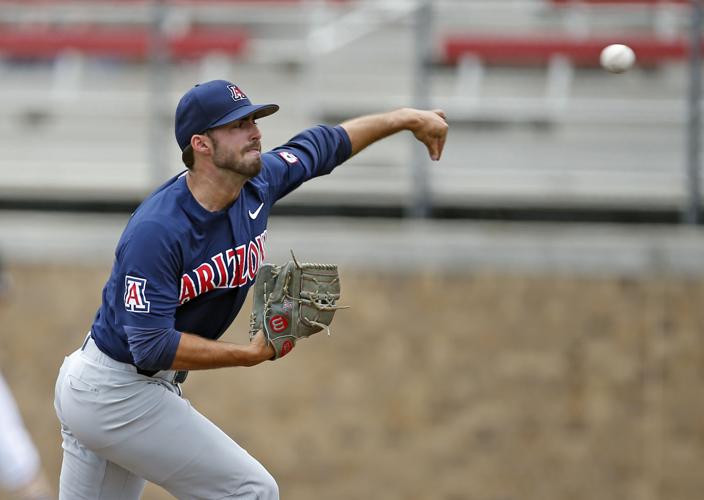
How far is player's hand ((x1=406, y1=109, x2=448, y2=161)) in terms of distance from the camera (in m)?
4.66

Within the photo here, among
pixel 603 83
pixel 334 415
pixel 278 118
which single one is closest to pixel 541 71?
pixel 603 83

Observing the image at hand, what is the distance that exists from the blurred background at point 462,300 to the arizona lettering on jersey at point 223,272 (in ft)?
10.7

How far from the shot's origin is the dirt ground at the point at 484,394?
23.8ft

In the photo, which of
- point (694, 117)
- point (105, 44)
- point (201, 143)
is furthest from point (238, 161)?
point (105, 44)

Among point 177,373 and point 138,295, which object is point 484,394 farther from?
point 138,295

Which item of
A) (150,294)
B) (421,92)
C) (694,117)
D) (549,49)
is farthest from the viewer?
(549,49)

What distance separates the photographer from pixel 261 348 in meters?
3.96

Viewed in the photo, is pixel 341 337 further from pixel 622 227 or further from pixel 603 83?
pixel 603 83

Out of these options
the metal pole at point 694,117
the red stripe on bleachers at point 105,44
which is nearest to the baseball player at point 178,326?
the metal pole at point 694,117

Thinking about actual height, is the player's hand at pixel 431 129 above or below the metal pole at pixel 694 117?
above

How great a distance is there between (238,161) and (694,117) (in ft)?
13.7

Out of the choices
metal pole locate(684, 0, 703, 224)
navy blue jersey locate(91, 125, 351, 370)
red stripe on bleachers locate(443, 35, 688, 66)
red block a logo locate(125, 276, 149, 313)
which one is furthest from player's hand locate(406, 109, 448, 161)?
red stripe on bleachers locate(443, 35, 688, 66)

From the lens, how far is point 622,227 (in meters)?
7.52

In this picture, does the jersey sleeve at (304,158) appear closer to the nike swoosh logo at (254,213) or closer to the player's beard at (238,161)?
the nike swoosh logo at (254,213)
